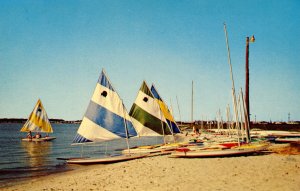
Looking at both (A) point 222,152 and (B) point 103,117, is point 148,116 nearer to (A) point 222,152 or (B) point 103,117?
(B) point 103,117

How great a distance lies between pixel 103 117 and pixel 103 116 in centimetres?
7

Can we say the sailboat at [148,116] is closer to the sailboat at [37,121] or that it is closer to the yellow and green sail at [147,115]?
the yellow and green sail at [147,115]

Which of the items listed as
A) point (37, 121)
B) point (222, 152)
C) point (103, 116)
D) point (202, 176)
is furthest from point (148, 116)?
point (37, 121)

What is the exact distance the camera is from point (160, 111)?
24625mm

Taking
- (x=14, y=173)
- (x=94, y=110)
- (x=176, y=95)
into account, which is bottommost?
(x=14, y=173)

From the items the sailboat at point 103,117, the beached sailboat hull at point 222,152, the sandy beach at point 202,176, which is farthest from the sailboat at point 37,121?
the beached sailboat hull at point 222,152

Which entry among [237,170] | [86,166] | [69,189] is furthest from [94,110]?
[237,170]

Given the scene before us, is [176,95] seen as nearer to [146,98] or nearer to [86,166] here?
[146,98]

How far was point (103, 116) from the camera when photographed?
1962cm

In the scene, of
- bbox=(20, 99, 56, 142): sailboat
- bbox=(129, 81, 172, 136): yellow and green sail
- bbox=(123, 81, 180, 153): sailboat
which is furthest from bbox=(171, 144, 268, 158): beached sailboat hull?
bbox=(20, 99, 56, 142): sailboat

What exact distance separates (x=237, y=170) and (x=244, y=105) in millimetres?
12237

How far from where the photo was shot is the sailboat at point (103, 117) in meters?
19.5

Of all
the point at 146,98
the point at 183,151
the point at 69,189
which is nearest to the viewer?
the point at 69,189

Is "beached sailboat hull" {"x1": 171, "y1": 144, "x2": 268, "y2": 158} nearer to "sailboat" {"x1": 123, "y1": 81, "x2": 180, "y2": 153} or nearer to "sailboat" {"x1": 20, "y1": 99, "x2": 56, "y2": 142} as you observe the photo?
"sailboat" {"x1": 123, "y1": 81, "x2": 180, "y2": 153}
